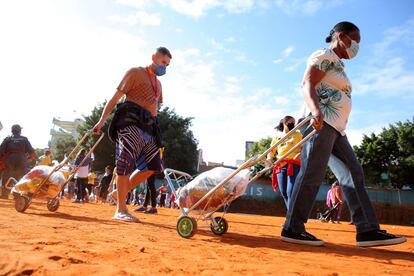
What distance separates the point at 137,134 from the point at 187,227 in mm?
1633

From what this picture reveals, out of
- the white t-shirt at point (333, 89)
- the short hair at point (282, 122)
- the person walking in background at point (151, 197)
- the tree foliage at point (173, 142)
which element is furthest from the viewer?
the tree foliage at point (173, 142)

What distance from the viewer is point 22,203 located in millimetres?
5035

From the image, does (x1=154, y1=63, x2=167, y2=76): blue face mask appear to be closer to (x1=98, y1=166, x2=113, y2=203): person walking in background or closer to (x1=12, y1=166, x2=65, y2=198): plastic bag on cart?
(x1=12, y1=166, x2=65, y2=198): plastic bag on cart

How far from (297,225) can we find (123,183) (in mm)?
2211

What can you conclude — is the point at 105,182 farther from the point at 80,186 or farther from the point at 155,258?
the point at 155,258

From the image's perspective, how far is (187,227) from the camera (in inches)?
130

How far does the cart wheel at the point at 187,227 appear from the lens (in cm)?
324

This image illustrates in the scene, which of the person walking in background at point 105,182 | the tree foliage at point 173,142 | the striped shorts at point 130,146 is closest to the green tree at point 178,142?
the tree foliage at point 173,142

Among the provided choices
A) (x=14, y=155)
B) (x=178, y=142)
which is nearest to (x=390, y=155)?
(x=178, y=142)

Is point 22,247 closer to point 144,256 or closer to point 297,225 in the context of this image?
point 144,256

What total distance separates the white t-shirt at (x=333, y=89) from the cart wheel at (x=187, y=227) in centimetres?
155

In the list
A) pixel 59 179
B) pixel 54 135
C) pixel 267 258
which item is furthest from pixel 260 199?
pixel 54 135

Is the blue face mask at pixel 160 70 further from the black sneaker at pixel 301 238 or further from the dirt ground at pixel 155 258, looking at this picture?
the black sneaker at pixel 301 238

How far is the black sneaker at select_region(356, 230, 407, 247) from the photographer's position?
308 centimetres
